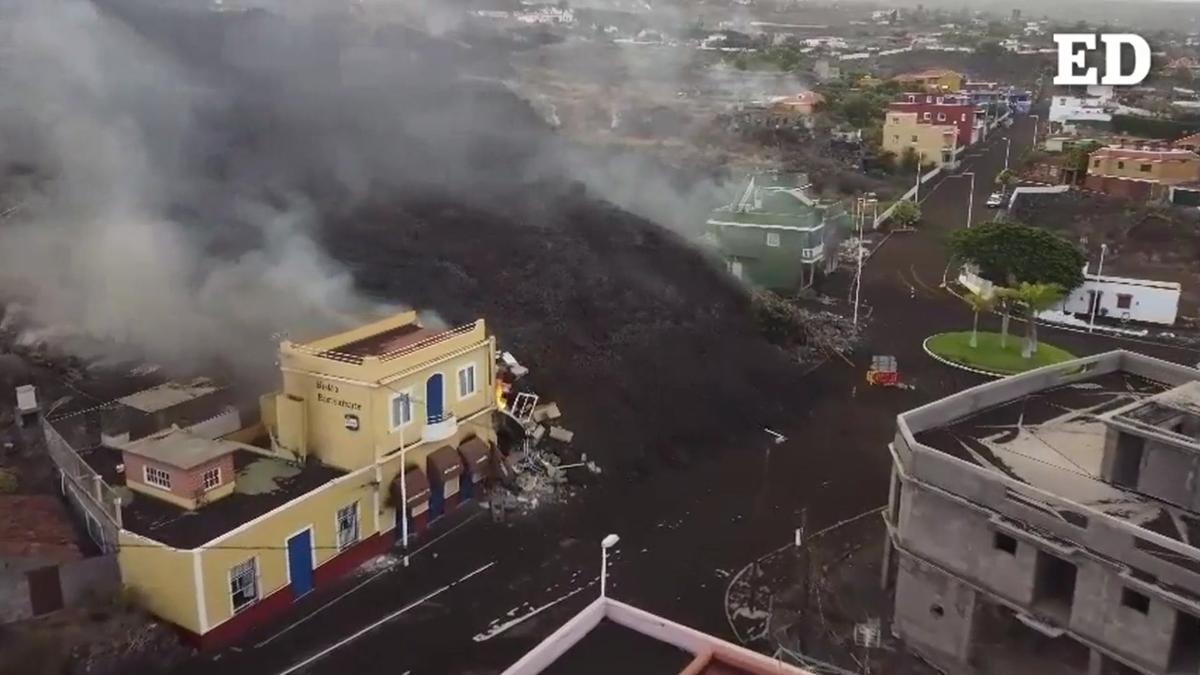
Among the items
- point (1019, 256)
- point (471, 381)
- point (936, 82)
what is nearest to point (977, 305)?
point (1019, 256)

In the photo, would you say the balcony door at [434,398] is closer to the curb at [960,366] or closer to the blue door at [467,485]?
the blue door at [467,485]

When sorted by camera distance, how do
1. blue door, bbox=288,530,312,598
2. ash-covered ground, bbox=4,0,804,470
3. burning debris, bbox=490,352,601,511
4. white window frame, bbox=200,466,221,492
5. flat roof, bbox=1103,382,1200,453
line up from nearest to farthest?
flat roof, bbox=1103,382,1200,453
white window frame, bbox=200,466,221,492
blue door, bbox=288,530,312,598
burning debris, bbox=490,352,601,511
ash-covered ground, bbox=4,0,804,470

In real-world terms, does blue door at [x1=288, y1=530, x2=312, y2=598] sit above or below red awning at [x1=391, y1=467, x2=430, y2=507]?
below

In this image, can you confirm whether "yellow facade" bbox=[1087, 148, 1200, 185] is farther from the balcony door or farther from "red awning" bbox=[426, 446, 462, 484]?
"red awning" bbox=[426, 446, 462, 484]

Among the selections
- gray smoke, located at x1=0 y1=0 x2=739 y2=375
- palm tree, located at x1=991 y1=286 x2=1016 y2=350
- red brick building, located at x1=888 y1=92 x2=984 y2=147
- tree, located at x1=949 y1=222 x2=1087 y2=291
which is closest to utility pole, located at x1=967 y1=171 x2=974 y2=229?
red brick building, located at x1=888 y1=92 x2=984 y2=147

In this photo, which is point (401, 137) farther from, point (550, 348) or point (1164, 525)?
point (1164, 525)

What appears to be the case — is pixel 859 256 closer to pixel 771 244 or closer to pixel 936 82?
pixel 771 244

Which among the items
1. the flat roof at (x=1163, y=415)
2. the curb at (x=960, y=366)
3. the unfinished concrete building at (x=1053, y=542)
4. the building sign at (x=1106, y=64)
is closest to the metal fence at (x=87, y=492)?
the unfinished concrete building at (x=1053, y=542)
